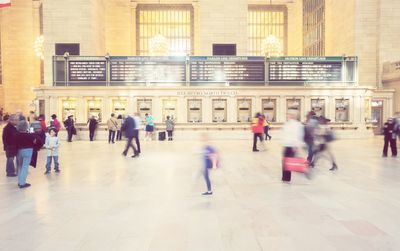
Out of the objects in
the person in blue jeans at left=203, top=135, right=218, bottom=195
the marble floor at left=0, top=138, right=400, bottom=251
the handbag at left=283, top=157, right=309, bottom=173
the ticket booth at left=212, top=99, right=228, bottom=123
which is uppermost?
the ticket booth at left=212, top=99, right=228, bottom=123

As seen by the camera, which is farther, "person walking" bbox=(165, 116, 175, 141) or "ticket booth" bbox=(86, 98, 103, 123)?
"ticket booth" bbox=(86, 98, 103, 123)

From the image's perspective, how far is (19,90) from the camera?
35219mm

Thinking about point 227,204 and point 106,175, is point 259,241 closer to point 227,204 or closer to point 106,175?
point 227,204

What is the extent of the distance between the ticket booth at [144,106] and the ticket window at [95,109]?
2173mm

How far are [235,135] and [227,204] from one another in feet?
44.2

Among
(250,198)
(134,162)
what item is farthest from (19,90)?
(250,198)

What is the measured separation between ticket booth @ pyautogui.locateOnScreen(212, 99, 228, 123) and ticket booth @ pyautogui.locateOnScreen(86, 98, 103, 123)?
621 cm

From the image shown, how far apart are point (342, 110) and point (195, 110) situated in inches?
325

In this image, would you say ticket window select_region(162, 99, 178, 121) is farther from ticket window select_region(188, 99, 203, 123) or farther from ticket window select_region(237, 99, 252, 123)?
ticket window select_region(237, 99, 252, 123)

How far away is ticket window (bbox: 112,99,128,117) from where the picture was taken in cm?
1881

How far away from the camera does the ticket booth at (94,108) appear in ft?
61.6

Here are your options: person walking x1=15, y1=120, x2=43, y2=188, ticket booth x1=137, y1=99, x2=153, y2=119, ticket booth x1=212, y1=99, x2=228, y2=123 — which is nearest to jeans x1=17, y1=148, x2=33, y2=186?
person walking x1=15, y1=120, x2=43, y2=188

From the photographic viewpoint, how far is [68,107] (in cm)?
1872

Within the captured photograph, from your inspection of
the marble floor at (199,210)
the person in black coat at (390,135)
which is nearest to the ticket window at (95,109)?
the marble floor at (199,210)
